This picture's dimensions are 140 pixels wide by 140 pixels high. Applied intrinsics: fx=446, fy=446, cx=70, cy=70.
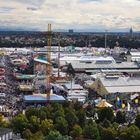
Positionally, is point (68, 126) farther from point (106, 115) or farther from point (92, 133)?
point (106, 115)

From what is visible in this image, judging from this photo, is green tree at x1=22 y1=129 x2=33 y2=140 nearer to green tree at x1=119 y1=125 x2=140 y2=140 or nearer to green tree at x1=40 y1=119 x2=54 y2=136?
green tree at x1=40 y1=119 x2=54 y2=136

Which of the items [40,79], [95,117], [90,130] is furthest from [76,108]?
[40,79]

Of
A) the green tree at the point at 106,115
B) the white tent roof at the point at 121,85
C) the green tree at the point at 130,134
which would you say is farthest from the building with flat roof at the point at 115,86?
the green tree at the point at 130,134

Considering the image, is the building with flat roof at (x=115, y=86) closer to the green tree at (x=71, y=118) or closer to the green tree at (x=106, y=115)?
the green tree at (x=106, y=115)

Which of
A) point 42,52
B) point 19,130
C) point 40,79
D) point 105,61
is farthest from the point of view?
point 42,52

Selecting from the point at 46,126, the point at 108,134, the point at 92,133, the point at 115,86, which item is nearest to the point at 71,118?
the point at 46,126

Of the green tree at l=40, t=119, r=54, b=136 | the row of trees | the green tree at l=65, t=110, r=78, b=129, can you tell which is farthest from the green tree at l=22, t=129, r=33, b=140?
the green tree at l=65, t=110, r=78, b=129

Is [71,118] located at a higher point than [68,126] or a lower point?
higher

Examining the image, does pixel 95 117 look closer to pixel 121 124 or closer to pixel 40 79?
pixel 121 124
